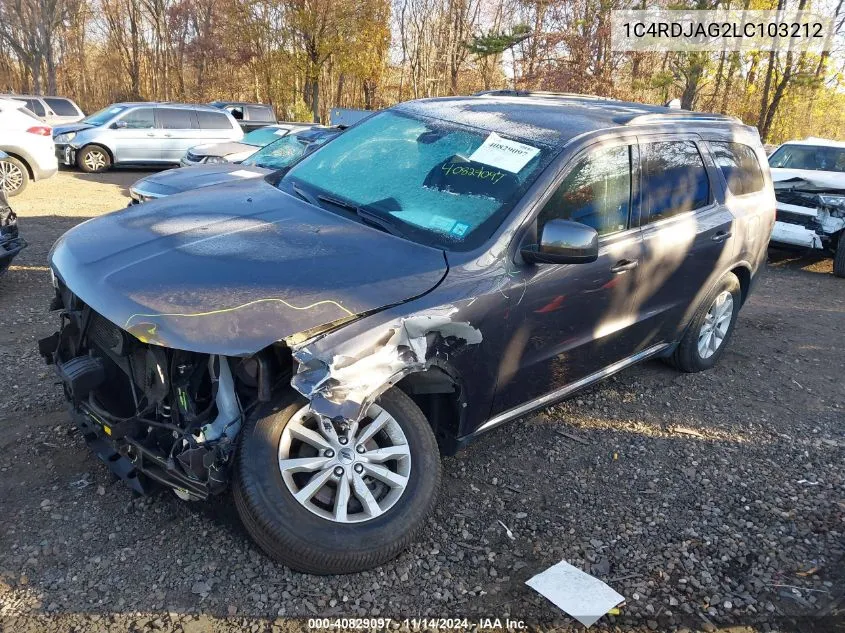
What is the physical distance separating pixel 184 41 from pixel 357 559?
38.2 metres

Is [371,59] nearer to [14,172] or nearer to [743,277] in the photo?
[14,172]

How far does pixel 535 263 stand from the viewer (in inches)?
118

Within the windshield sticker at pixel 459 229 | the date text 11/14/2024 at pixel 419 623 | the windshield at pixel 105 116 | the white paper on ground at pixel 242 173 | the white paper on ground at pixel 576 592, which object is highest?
the windshield at pixel 105 116

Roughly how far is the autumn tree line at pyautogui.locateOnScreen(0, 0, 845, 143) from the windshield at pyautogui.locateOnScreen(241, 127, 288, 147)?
458 inches

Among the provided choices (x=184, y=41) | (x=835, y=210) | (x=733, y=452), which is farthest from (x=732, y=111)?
(x=184, y=41)

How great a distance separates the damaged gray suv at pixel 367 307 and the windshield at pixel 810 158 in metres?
7.34

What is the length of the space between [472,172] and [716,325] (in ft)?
8.74

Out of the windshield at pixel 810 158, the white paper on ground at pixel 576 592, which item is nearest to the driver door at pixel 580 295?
the white paper on ground at pixel 576 592

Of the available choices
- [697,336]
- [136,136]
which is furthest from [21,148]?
[697,336]

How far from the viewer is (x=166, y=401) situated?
8.43 feet

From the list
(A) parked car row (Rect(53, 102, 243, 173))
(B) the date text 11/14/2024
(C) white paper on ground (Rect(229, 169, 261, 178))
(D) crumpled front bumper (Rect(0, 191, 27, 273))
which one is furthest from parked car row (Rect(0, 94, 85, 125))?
(B) the date text 11/14/2024

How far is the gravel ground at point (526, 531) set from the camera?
97.4 inches

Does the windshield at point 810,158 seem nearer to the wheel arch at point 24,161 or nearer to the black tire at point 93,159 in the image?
the wheel arch at point 24,161

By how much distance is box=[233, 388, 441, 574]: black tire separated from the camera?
2.45 metres
